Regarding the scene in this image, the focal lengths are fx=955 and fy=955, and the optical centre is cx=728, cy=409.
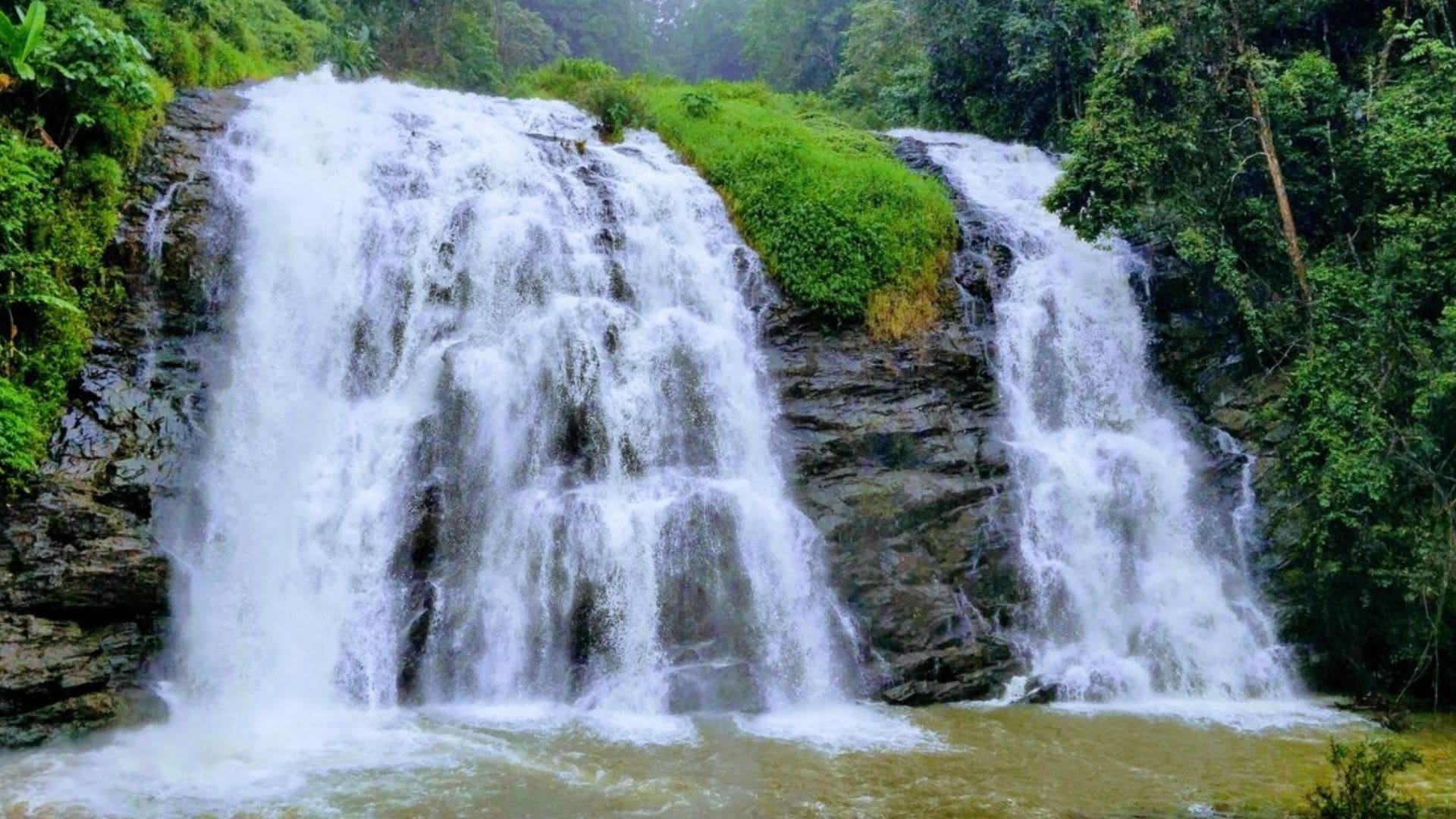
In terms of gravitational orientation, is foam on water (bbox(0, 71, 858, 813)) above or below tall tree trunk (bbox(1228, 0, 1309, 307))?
below

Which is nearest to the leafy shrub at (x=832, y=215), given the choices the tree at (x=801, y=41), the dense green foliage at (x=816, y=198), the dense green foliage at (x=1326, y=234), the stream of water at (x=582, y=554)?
the dense green foliage at (x=816, y=198)

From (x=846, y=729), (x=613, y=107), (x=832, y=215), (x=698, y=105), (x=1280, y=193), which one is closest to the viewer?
(x=846, y=729)

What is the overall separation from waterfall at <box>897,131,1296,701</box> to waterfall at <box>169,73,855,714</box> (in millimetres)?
3063

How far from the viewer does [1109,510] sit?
40.8 ft

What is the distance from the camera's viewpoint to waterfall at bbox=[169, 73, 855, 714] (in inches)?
394

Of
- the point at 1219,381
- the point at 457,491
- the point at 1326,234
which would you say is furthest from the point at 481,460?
the point at 1326,234

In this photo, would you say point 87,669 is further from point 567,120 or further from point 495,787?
point 567,120

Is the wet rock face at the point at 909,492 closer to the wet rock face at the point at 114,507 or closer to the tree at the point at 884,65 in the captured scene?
the wet rock face at the point at 114,507

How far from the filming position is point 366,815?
6.62m

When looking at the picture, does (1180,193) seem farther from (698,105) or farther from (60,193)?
(60,193)

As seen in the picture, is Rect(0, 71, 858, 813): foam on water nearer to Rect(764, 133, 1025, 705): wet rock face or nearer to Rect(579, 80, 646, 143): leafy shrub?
Result: Rect(764, 133, 1025, 705): wet rock face

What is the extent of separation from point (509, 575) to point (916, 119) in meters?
17.6

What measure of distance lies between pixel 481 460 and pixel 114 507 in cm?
374

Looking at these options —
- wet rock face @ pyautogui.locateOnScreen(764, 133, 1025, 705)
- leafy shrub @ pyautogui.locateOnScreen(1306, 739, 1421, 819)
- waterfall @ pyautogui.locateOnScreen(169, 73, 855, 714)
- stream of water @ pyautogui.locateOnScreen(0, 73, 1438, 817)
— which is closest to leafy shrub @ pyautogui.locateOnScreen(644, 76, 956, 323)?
wet rock face @ pyautogui.locateOnScreen(764, 133, 1025, 705)
